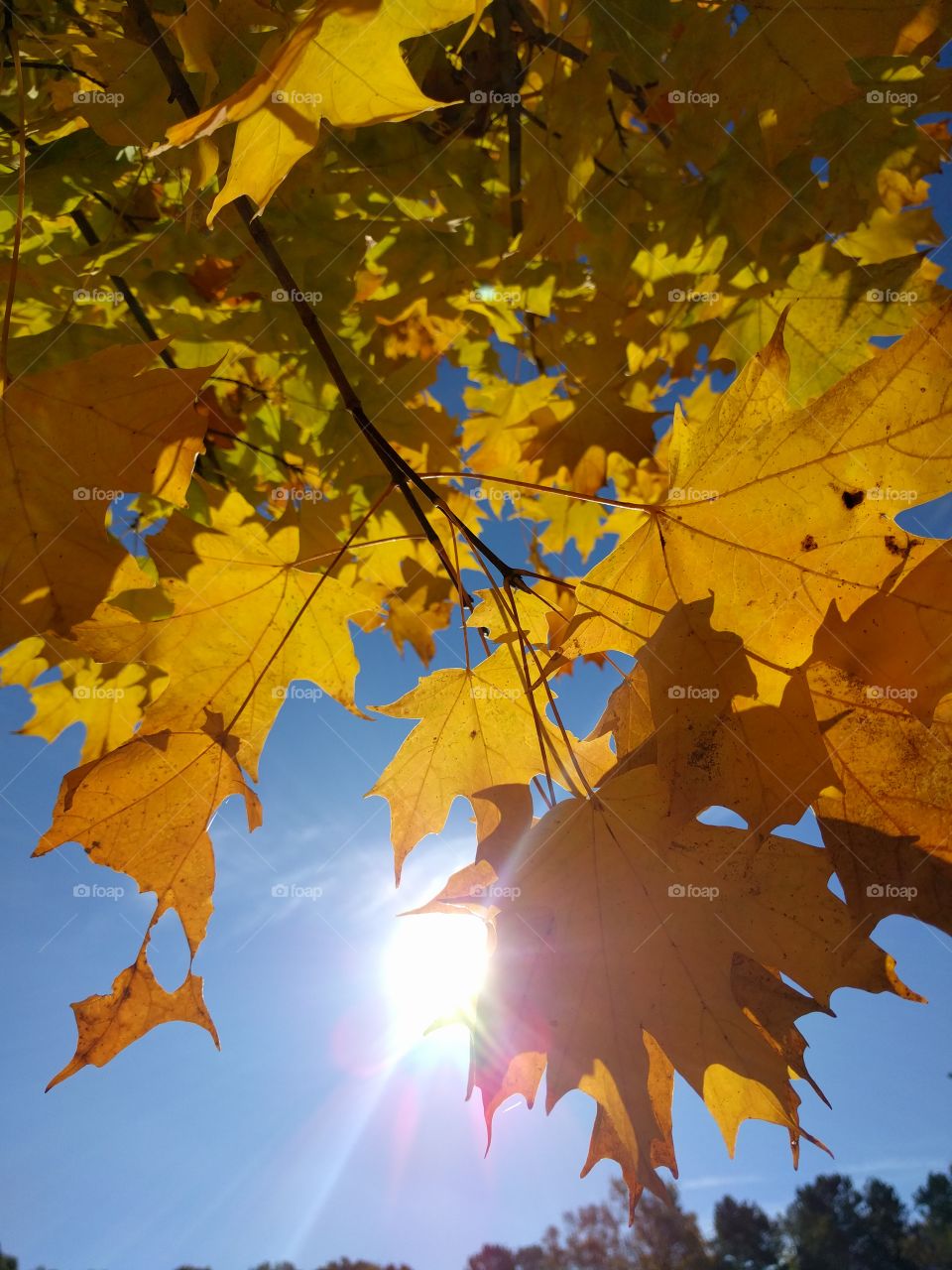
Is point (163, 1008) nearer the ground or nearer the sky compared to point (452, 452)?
nearer the ground

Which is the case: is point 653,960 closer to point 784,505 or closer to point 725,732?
point 725,732

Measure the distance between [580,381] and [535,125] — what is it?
708 mm

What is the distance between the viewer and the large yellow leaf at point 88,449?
0.88m

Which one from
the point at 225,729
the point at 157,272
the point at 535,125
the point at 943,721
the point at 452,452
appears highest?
the point at 535,125

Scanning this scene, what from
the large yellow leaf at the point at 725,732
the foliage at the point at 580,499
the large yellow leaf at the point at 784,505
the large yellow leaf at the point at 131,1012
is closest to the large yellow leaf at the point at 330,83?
the foliage at the point at 580,499

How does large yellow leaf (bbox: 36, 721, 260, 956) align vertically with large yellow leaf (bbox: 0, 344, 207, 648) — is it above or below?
below

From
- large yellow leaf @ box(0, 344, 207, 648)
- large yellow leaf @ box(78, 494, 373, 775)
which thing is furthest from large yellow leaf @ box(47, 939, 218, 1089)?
large yellow leaf @ box(0, 344, 207, 648)

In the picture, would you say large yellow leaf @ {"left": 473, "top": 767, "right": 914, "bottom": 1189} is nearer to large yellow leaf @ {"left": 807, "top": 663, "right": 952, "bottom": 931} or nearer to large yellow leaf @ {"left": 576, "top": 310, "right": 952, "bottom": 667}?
large yellow leaf @ {"left": 807, "top": 663, "right": 952, "bottom": 931}

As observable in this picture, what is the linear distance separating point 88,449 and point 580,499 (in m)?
0.81

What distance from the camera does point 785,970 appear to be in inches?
36.1

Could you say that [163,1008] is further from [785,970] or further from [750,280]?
[750,280]

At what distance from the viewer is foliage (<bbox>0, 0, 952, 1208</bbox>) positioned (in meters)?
0.88

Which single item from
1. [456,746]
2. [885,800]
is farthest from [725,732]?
[456,746]

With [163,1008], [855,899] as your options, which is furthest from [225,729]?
[855,899]
